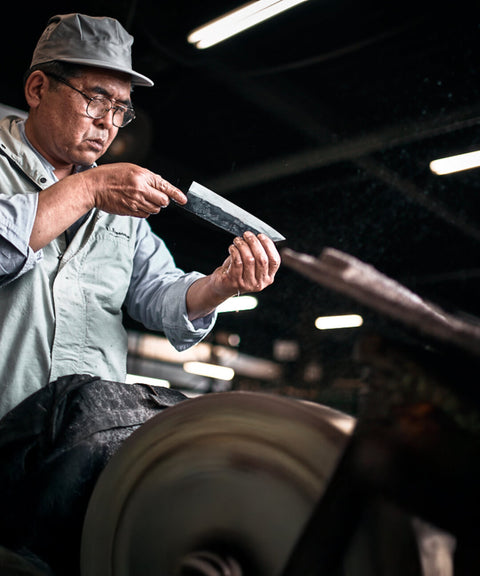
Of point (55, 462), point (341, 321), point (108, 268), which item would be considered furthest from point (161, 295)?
point (341, 321)

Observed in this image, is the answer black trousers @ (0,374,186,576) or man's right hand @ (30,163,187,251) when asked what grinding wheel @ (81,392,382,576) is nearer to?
black trousers @ (0,374,186,576)

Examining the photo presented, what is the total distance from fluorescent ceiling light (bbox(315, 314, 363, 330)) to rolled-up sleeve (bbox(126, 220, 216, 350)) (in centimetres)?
83

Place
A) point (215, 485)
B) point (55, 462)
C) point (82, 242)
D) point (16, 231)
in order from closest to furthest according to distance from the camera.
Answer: point (215, 485) < point (55, 462) < point (16, 231) < point (82, 242)

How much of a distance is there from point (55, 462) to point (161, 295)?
588 millimetres

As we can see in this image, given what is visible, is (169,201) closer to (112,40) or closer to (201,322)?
(201,322)

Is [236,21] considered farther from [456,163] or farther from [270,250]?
[270,250]

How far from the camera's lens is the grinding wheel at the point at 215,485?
23.5 inches

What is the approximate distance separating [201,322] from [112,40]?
787 millimetres

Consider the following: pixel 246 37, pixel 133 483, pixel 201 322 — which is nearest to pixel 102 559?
pixel 133 483

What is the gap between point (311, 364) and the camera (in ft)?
8.34

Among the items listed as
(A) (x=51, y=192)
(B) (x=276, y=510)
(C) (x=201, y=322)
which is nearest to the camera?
(B) (x=276, y=510)

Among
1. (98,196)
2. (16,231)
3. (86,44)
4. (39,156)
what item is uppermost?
(86,44)

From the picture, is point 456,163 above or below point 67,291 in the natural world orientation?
above

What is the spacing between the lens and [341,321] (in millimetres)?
2213
